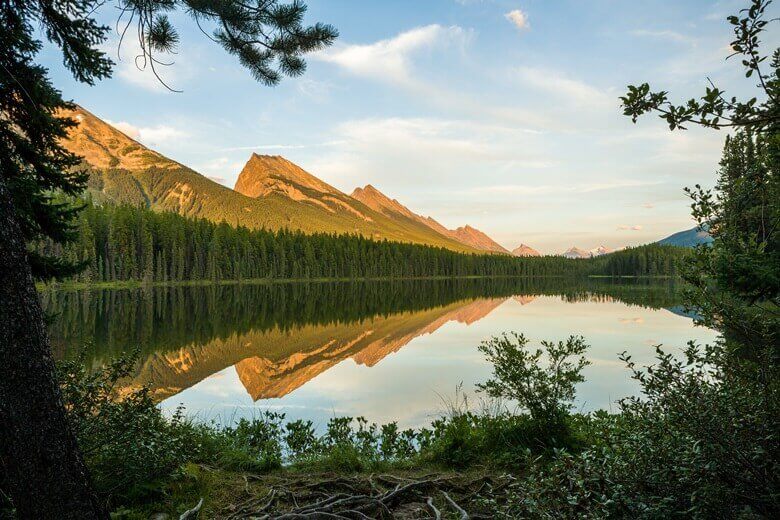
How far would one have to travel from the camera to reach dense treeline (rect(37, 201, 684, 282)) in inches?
4060

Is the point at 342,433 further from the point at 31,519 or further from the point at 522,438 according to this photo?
the point at 31,519

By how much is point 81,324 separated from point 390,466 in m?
37.4

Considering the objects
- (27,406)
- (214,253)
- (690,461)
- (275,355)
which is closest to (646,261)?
(214,253)

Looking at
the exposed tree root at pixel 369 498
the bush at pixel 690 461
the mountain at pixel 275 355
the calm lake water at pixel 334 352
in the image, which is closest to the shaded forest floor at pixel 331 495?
the exposed tree root at pixel 369 498

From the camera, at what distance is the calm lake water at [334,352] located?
16812 millimetres

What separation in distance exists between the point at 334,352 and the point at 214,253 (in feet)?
336

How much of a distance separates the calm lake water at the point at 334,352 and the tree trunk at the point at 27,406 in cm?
390

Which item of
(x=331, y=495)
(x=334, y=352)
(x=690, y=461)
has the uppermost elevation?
(x=690, y=461)

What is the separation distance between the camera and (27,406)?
12.1 ft

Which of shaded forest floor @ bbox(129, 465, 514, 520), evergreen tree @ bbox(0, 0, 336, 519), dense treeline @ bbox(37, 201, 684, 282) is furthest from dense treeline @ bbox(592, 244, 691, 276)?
evergreen tree @ bbox(0, 0, 336, 519)

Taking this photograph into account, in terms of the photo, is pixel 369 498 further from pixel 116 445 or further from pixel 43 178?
pixel 43 178

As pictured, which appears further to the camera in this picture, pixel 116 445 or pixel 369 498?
pixel 116 445

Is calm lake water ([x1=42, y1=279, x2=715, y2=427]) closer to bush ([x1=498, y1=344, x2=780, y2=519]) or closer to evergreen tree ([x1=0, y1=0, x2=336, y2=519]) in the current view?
Answer: evergreen tree ([x1=0, y1=0, x2=336, y2=519])

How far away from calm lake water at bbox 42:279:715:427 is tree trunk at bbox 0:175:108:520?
12.8 ft
